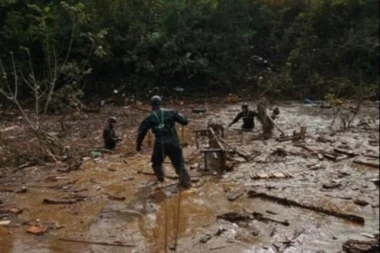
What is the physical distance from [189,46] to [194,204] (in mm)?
13730

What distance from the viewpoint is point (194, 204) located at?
7.01m

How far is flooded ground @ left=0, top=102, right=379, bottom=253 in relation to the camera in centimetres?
567

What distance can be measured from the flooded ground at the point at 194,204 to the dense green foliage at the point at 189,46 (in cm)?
917

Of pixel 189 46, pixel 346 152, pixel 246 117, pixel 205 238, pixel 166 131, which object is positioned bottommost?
pixel 205 238

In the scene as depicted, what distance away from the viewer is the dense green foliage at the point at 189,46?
19188mm

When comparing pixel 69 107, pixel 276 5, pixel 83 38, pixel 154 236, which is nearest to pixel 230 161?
pixel 154 236

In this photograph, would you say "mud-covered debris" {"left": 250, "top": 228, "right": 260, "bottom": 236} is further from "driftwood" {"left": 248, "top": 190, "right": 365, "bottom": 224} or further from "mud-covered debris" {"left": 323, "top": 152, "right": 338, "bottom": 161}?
"mud-covered debris" {"left": 323, "top": 152, "right": 338, "bottom": 161}

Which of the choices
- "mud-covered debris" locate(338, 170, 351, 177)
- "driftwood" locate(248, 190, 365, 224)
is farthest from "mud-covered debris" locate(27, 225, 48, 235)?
"mud-covered debris" locate(338, 170, 351, 177)

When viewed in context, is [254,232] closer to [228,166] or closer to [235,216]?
[235,216]

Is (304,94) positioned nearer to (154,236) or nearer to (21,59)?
(21,59)

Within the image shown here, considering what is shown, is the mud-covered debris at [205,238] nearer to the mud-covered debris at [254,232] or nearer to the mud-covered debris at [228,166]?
the mud-covered debris at [254,232]

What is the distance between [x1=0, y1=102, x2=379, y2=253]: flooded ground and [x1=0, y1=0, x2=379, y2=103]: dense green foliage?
30.1 feet

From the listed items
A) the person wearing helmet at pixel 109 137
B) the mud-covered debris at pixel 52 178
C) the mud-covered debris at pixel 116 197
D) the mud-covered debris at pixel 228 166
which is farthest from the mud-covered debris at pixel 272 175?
the person wearing helmet at pixel 109 137

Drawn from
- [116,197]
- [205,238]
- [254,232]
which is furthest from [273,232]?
[116,197]
